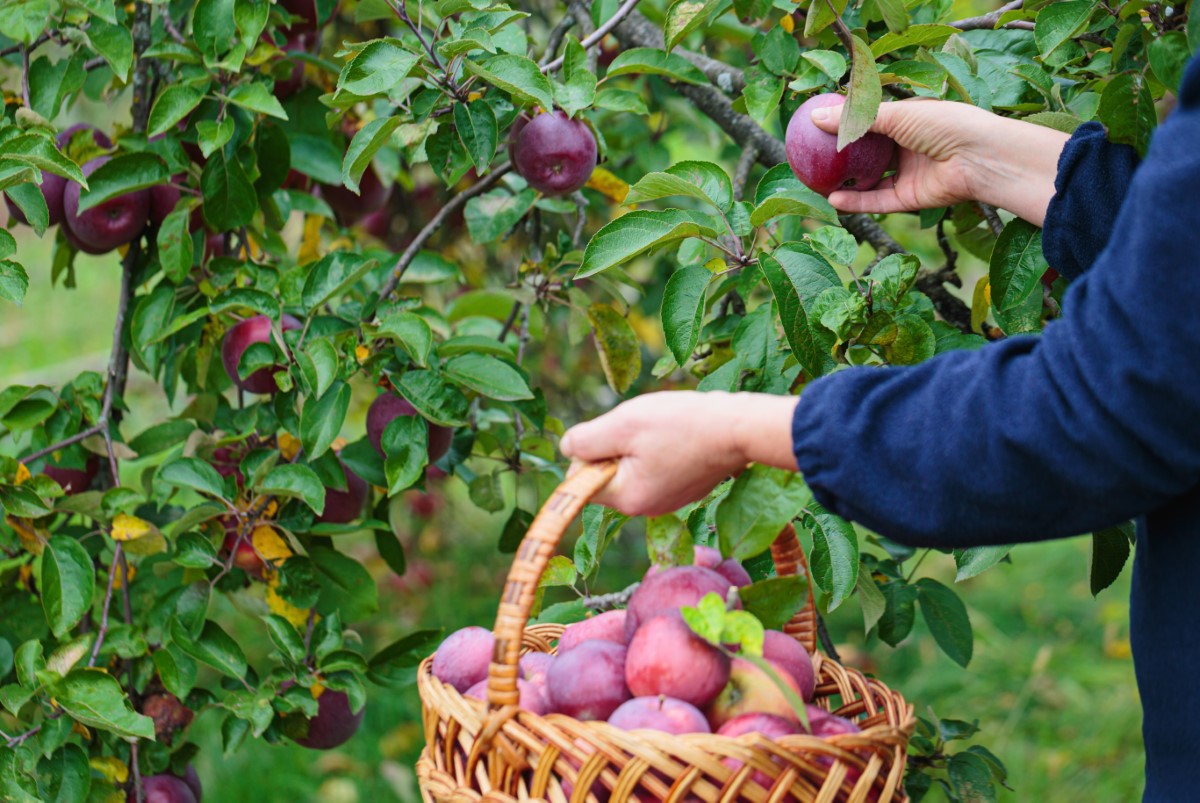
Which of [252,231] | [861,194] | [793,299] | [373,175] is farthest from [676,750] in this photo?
[373,175]

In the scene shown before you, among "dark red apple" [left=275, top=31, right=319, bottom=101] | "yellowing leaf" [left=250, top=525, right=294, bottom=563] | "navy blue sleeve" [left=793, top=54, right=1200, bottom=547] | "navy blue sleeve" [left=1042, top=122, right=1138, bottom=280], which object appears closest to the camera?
"navy blue sleeve" [left=793, top=54, right=1200, bottom=547]

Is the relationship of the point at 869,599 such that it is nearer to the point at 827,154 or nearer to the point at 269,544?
the point at 827,154

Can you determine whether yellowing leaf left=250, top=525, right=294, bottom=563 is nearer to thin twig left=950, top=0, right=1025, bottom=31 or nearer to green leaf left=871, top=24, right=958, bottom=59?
green leaf left=871, top=24, right=958, bottom=59

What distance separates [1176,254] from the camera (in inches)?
24.0

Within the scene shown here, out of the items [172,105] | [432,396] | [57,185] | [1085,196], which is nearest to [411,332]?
[432,396]

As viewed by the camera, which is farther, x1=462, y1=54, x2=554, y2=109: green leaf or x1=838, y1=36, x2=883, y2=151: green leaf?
x1=462, y1=54, x2=554, y2=109: green leaf

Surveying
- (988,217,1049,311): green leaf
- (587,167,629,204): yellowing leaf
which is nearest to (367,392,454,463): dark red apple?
(587,167,629,204): yellowing leaf

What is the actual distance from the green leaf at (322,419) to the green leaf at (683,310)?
1.40 feet

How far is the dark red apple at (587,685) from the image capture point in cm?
82

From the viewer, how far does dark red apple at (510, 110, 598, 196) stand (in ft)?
4.39

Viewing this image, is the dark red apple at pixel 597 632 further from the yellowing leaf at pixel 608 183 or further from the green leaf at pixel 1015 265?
the yellowing leaf at pixel 608 183

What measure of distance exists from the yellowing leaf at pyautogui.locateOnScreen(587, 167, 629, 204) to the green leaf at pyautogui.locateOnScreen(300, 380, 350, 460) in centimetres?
54

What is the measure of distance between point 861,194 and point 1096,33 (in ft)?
0.97

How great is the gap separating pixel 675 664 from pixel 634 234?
462 millimetres
